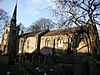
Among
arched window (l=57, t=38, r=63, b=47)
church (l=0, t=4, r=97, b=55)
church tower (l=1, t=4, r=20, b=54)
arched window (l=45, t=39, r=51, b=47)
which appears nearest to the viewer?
church (l=0, t=4, r=97, b=55)

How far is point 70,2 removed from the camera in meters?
26.2

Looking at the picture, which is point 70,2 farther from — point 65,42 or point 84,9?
point 65,42

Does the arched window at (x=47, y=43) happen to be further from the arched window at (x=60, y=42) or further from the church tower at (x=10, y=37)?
the church tower at (x=10, y=37)

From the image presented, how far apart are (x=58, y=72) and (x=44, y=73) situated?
1349 millimetres

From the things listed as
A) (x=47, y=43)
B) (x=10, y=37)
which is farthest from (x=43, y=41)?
(x=10, y=37)

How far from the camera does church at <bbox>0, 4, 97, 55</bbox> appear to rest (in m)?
45.2

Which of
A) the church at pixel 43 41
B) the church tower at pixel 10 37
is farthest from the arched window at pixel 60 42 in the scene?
the church tower at pixel 10 37

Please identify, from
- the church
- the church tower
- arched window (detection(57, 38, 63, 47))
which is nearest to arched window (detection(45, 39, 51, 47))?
the church

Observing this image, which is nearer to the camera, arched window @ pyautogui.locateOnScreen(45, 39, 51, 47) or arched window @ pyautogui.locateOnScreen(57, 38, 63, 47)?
arched window @ pyautogui.locateOnScreen(57, 38, 63, 47)

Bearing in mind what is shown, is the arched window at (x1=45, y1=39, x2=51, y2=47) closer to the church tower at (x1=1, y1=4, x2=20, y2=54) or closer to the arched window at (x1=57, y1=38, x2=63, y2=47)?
the arched window at (x1=57, y1=38, x2=63, y2=47)

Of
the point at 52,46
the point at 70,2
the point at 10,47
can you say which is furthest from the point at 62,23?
the point at 10,47

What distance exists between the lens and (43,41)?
5653 cm

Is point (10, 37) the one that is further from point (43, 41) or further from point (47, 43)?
point (47, 43)

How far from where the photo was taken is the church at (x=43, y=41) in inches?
1781
